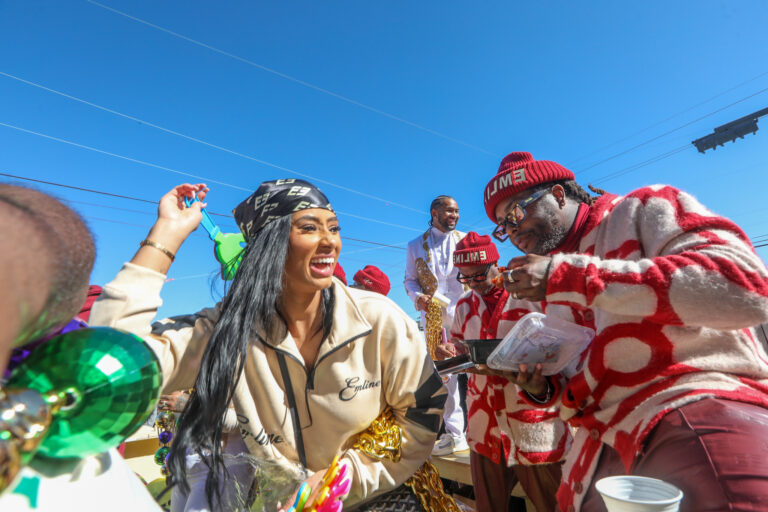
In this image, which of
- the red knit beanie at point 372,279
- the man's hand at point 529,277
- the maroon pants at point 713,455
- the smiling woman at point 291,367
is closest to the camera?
the maroon pants at point 713,455

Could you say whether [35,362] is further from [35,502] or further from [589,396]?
[589,396]

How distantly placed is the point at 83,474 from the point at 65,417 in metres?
0.09

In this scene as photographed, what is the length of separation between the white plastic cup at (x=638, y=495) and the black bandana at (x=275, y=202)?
1671 mm

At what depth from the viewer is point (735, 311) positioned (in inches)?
55.2

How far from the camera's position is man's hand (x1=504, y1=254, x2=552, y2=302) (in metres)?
1.75

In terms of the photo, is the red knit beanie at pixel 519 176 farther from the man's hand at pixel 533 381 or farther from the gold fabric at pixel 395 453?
the gold fabric at pixel 395 453

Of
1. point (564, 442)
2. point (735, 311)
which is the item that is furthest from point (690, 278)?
point (564, 442)

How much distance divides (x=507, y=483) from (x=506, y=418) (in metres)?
0.51

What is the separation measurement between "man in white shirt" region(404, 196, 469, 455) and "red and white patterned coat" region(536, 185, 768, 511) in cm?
334

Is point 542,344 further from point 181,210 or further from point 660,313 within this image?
point 181,210

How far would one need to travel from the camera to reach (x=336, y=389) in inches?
77.7

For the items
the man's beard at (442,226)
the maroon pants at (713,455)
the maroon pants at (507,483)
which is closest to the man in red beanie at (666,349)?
the maroon pants at (713,455)

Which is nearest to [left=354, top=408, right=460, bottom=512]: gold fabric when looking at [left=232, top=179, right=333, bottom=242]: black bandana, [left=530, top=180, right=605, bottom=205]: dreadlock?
[left=232, top=179, right=333, bottom=242]: black bandana

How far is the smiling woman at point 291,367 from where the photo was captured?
1.86 meters
